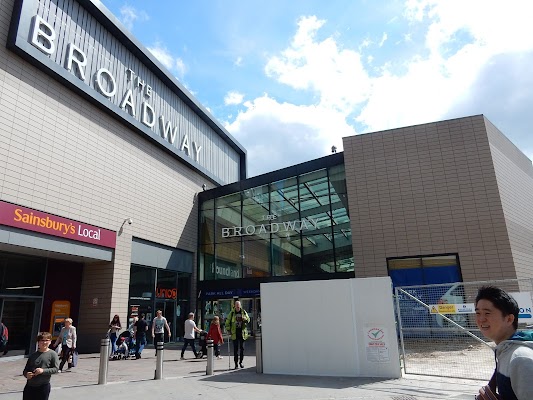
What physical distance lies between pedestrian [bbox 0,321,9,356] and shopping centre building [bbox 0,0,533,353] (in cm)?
46

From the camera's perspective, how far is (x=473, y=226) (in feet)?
51.0

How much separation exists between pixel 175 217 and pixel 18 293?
808 centimetres

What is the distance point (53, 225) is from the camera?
13.5 metres

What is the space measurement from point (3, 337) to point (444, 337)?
46.8 ft

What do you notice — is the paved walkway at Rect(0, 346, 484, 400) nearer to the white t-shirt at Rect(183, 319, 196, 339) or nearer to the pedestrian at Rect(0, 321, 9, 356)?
the white t-shirt at Rect(183, 319, 196, 339)

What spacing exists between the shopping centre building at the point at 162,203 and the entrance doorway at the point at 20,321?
5 cm

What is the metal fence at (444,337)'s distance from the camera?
885 cm

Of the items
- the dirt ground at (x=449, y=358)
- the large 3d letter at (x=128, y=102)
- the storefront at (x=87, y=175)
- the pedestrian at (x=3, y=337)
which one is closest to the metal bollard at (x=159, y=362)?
the dirt ground at (x=449, y=358)

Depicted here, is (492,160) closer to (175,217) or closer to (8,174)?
(175,217)

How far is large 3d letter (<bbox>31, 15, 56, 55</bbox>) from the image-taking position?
13.4 metres

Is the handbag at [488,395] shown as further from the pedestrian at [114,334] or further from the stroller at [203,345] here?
the pedestrian at [114,334]

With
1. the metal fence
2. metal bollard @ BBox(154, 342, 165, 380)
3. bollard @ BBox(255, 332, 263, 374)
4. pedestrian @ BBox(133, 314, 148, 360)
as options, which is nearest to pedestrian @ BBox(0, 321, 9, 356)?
pedestrian @ BBox(133, 314, 148, 360)

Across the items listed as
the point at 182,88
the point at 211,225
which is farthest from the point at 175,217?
the point at 182,88

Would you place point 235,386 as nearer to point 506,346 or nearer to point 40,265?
point 506,346
